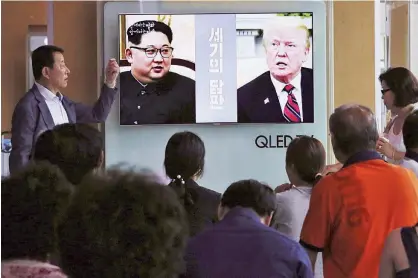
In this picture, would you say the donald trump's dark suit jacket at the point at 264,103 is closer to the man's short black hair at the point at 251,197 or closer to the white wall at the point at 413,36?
the white wall at the point at 413,36

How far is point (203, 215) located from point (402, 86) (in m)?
1.62

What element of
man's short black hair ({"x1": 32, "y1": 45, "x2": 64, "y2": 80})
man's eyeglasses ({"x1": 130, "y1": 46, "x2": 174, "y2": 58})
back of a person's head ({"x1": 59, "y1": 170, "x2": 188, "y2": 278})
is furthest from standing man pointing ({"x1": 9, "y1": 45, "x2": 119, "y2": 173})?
back of a person's head ({"x1": 59, "y1": 170, "x2": 188, "y2": 278})

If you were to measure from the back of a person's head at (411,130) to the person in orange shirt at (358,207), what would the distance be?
429 mm

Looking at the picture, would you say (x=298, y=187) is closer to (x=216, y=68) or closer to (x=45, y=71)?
(x=45, y=71)

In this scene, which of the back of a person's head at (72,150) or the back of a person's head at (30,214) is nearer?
the back of a person's head at (30,214)

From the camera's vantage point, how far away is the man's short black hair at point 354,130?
240 centimetres

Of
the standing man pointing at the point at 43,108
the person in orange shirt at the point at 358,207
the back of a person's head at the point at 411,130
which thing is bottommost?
the person in orange shirt at the point at 358,207

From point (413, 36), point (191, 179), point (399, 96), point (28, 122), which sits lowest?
point (191, 179)

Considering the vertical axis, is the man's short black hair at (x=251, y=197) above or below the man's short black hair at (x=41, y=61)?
below

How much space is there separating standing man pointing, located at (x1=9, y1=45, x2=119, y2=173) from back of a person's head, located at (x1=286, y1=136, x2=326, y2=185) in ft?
4.36

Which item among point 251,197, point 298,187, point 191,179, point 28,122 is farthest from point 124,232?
point 28,122

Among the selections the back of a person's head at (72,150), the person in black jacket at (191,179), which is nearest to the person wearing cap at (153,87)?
the person in black jacket at (191,179)

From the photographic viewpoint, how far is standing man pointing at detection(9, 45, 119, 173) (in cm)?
362

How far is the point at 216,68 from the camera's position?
15.6 ft
